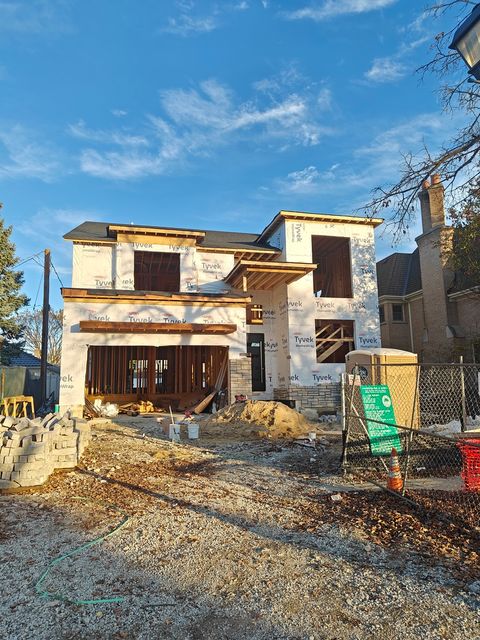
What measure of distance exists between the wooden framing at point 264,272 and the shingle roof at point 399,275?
32.8 feet

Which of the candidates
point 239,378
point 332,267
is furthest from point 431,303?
point 239,378

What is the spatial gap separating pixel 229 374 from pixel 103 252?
25.6ft

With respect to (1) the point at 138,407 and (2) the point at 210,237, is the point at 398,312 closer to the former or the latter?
→ (2) the point at 210,237

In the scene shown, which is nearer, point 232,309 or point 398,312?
point 232,309

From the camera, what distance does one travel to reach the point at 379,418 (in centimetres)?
786

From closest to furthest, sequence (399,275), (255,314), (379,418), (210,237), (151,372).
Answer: (379,418) → (255,314) → (151,372) → (210,237) → (399,275)

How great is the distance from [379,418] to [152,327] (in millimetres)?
9774

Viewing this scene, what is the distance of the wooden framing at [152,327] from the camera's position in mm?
15453

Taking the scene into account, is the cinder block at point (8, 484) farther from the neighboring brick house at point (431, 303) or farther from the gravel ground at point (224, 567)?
the neighboring brick house at point (431, 303)

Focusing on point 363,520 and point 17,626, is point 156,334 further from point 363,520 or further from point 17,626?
point 17,626

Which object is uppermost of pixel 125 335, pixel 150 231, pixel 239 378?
pixel 150 231

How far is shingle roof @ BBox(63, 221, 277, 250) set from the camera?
62.4 feet

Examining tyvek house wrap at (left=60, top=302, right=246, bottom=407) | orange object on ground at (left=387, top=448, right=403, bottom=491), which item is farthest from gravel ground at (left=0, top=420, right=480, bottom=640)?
tyvek house wrap at (left=60, top=302, right=246, bottom=407)

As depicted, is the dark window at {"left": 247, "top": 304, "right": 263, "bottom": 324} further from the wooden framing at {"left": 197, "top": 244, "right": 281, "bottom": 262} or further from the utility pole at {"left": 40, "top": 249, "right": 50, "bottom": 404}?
the utility pole at {"left": 40, "top": 249, "right": 50, "bottom": 404}
